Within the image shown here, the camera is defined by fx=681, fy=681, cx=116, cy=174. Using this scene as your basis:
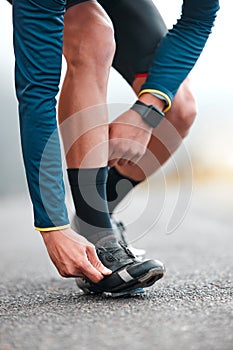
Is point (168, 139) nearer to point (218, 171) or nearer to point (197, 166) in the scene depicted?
point (197, 166)

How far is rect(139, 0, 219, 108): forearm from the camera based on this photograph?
6.20ft

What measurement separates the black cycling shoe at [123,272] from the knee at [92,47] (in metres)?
0.50

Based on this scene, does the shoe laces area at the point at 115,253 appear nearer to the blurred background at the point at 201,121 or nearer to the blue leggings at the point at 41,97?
the blue leggings at the point at 41,97

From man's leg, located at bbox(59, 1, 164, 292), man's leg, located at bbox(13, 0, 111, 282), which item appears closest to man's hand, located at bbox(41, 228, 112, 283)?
man's leg, located at bbox(13, 0, 111, 282)

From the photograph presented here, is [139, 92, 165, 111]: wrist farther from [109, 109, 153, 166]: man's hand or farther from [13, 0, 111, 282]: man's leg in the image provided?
[13, 0, 111, 282]: man's leg

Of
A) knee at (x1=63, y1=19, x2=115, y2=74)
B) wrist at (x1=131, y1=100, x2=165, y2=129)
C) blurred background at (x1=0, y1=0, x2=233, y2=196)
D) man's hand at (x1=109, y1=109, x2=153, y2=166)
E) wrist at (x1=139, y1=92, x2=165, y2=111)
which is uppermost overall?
knee at (x1=63, y1=19, x2=115, y2=74)

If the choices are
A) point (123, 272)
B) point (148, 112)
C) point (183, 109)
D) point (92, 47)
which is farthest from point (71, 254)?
point (183, 109)

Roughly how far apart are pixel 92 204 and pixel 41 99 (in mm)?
386

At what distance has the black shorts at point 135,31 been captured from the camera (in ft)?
7.05

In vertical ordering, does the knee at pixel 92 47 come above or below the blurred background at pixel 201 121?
above

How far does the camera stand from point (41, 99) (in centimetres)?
157

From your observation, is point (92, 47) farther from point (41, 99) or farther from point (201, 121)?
point (201, 121)

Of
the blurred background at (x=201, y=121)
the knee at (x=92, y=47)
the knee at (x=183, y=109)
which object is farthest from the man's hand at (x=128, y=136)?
the blurred background at (x=201, y=121)

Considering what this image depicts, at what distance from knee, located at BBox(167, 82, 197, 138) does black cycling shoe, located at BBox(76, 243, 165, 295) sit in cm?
55
